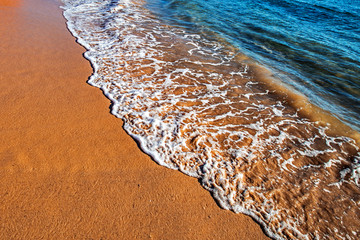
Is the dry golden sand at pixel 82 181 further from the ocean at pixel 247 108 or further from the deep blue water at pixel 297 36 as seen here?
the deep blue water at pixel 297 36

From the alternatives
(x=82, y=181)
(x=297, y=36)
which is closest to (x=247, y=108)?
(x=82, y=181)

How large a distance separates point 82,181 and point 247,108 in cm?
348

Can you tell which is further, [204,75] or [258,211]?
[204,75]

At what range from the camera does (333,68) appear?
6879mm

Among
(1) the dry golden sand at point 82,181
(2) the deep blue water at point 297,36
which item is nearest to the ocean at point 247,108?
(2) the deep blue water at point 297,36

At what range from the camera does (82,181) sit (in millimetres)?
2768

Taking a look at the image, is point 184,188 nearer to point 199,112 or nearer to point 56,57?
point 199,112

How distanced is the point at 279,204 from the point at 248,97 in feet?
9.02

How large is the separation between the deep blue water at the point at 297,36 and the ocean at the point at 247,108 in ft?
0.19

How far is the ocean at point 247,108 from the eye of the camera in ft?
9.57

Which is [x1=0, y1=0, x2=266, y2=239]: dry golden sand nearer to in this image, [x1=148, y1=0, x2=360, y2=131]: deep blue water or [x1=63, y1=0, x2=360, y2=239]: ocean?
[x1=63, y1=0, x2=360, y2=239]: ocean

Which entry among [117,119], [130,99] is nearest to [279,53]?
[130,99]

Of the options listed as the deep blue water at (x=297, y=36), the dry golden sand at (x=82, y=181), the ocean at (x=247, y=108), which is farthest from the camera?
the deep blue water at (x=297, y=36)

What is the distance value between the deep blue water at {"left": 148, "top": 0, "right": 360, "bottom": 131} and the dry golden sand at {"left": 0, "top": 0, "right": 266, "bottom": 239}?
166 inches
